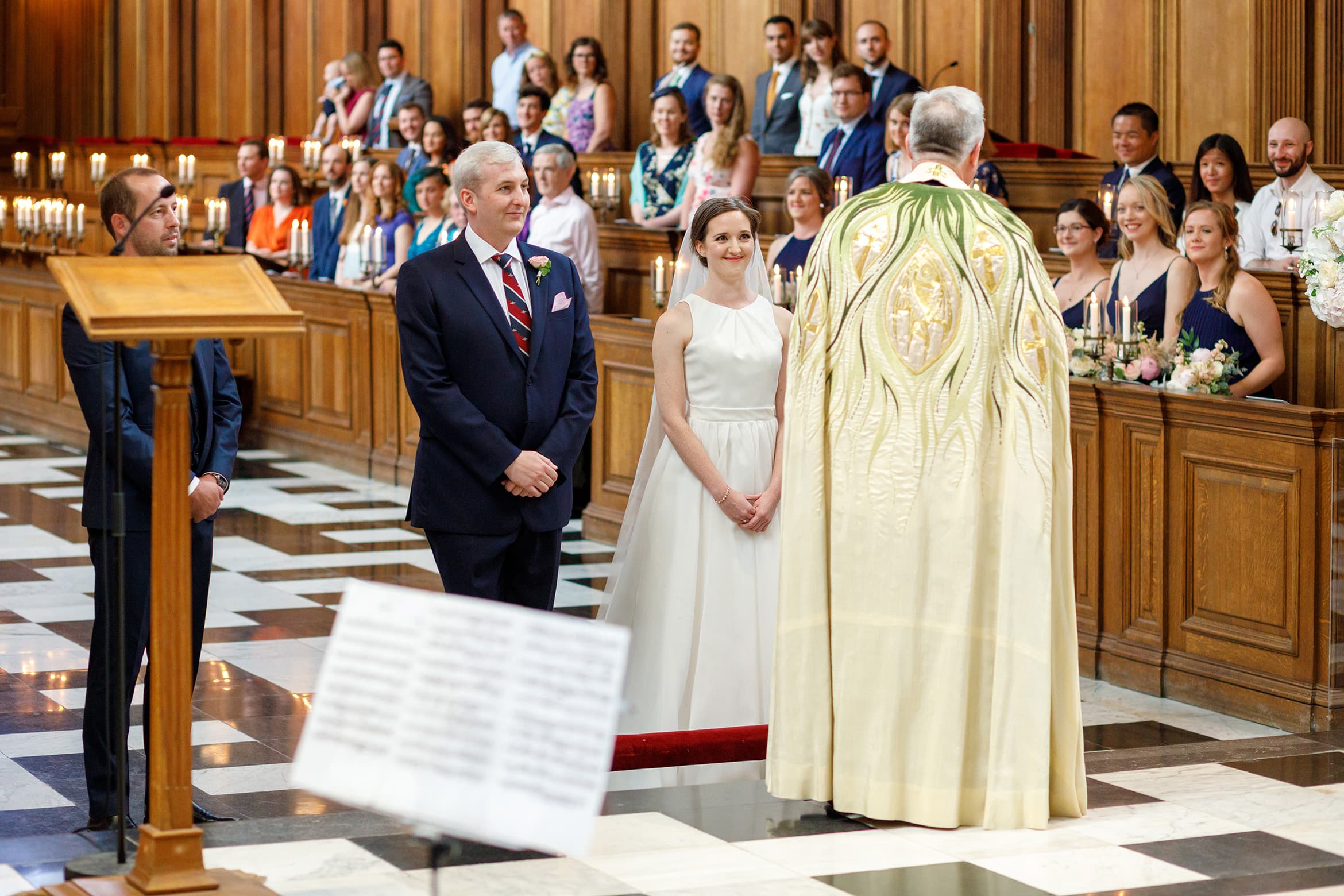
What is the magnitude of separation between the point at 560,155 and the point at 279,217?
3.99 m

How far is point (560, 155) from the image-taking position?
10.4 meters

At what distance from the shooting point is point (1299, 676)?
5871mm

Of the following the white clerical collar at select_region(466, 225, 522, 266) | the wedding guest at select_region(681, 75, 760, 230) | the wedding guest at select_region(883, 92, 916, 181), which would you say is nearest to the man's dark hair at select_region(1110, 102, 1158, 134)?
the wedding guest at select_region(883, 92, 916, 181)

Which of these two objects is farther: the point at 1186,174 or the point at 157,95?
the point at 157,95

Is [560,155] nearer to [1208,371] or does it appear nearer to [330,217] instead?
[330,217]

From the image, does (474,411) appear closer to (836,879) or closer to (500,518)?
(500,518)

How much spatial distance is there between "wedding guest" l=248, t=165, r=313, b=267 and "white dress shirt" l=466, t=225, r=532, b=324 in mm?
8655

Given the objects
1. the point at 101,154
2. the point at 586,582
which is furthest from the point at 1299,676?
the point at 101,154

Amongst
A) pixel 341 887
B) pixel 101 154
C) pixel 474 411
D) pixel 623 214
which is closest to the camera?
pixel 341 887

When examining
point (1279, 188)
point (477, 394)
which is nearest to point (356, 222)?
point (1279, 188)

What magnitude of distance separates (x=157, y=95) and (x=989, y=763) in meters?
18.7

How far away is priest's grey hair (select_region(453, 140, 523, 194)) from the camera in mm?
4773

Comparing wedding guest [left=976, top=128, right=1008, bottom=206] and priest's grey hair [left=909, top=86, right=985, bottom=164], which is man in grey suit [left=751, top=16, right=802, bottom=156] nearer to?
wedding guest [left=976, top=128, right=1008, bottom=206]

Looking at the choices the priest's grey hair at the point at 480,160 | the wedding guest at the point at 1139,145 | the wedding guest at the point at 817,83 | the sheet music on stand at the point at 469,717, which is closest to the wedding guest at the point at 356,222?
the wedding guest at the point at 817,83
